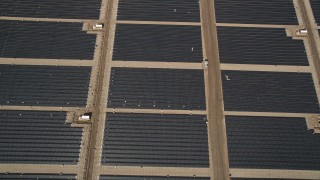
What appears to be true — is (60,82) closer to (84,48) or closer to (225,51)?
(84,48)

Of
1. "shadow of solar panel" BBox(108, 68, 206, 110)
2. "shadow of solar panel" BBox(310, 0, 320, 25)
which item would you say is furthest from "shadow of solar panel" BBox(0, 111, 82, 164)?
"shadow of solar panel" BBox(310, 0, 320, 25)

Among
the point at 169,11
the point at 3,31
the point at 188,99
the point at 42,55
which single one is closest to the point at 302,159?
the point at 188,99

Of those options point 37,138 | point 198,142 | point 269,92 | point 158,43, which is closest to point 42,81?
point 37,138

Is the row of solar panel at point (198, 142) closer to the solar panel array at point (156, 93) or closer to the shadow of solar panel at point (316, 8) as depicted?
the solar panel array at point (156, 93)

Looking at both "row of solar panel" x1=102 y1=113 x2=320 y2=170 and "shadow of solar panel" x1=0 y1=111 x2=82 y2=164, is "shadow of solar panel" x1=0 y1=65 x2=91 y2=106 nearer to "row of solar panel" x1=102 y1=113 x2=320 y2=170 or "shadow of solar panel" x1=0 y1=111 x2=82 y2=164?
"shadow of solar panel" x1=0 y1=111 x2=82 y2=164

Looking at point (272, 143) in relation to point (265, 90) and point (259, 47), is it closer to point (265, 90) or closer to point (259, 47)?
point (265, 90)

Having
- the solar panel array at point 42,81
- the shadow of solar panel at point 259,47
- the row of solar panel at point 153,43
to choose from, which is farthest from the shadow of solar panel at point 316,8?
the solar panel array at point 42,81

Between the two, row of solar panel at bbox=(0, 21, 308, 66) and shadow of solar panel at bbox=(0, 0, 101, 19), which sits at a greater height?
shadow of solar panel at bbox=(0, 0, 101, 19)
